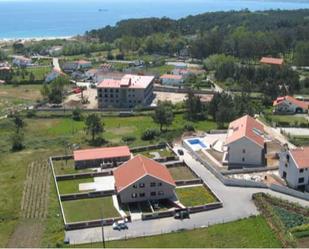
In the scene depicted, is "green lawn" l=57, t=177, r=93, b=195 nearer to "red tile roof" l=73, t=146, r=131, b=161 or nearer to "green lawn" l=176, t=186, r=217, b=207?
"red tile roof" l=73, t=146, r=131, b=161

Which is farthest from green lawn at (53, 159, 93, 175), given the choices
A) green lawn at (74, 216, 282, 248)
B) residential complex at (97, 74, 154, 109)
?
residential complex at (97, 74, 154, 109)

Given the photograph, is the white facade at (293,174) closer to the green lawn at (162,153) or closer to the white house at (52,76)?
the green lawn at (162,153)

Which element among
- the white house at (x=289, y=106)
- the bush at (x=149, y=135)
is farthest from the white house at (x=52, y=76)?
the white house at (x=289, y=106)

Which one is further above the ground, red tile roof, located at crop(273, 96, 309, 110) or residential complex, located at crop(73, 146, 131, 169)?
red tile roof, located at crop(273, 96, 309, 110)

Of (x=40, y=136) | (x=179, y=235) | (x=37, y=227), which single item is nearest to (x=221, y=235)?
(x=179, y=235)

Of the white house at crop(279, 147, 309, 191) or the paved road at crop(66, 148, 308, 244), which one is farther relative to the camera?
the white house at crop(279, 147, 309, 191)

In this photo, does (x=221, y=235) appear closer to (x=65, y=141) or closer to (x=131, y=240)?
(x=131, y=240)
